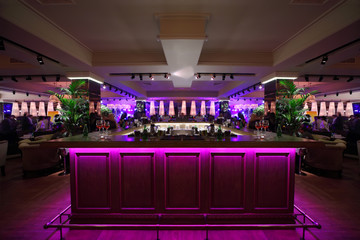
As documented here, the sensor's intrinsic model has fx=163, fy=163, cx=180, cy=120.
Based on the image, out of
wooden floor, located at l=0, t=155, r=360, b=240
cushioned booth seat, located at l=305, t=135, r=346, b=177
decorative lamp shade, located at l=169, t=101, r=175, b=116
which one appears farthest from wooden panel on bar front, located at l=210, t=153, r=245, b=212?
decorative lamp shade, located at l=169, t=101, r=175, b=116

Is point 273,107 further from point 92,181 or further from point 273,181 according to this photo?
point 92,181

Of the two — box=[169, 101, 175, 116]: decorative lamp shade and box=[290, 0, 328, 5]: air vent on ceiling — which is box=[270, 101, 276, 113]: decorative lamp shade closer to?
box=[290, 0, 328, 5]: air vent on ceiling

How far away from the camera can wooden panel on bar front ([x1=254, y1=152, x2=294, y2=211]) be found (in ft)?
7.73

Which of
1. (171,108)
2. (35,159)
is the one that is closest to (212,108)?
(171,108)

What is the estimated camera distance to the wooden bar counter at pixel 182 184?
2.33m

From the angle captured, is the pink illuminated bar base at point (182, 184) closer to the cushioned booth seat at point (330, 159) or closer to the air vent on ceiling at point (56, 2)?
the air vent on ceiling at point (56, 2)

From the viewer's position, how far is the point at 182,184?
2342mm

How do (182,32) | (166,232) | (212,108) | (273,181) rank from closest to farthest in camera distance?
(166,232) → (273,181) → (182,32) → (212,108)

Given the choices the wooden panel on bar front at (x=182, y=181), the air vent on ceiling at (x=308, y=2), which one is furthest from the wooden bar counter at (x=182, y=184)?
the air vent on ceiling at (x=308, y=2)

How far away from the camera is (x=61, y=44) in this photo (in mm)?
3797

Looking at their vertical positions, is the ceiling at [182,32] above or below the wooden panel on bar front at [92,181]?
above

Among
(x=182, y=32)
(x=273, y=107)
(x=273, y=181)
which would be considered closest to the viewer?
(x=273, y=181)

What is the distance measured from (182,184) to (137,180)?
65 cm

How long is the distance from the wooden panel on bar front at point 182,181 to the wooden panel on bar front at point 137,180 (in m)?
0.23
